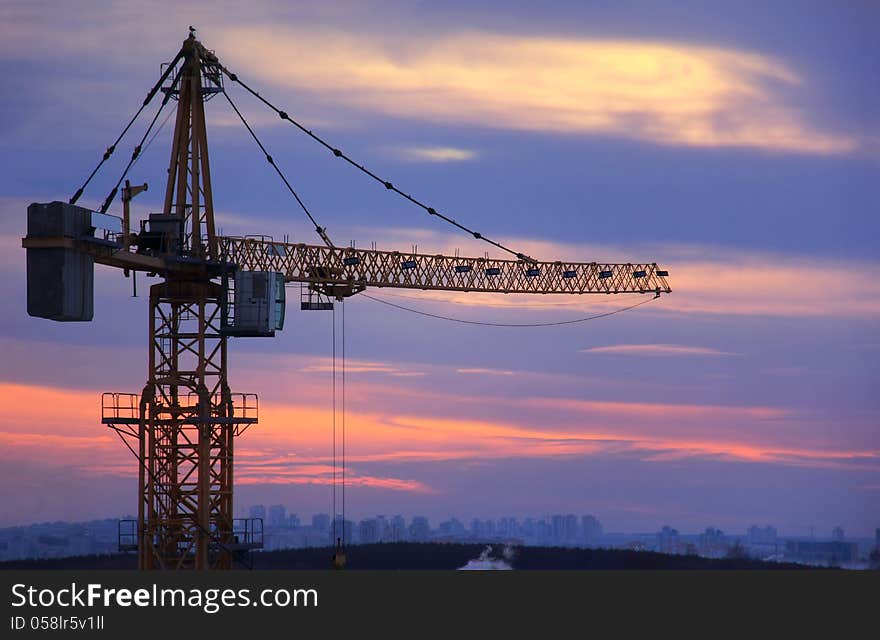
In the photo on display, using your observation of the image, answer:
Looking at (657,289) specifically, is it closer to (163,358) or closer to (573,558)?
(573,558)

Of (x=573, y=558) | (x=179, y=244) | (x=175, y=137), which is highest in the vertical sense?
(x=175, y=137)

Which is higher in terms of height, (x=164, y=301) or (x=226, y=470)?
(x=164, y=301)

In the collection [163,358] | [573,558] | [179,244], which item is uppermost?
[179,244]

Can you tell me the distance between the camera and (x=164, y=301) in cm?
12750

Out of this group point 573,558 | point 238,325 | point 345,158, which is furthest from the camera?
point 573,558

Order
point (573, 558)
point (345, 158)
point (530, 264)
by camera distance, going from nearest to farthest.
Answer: point (345, 158) < point (530, 264) < point (573, 558)

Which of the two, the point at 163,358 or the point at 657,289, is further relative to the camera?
the point at 657,289

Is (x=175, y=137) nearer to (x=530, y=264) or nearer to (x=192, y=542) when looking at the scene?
(x=192, y=542)

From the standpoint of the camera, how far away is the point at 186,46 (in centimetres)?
13175

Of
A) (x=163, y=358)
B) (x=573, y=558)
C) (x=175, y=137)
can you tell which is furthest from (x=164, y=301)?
(x=573, y=558)

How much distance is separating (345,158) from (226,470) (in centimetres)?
3216

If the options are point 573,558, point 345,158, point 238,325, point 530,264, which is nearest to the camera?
point 238,325

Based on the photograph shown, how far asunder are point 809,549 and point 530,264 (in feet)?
128

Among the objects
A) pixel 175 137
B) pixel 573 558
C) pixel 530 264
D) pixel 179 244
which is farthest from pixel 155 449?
pixel 573 558
